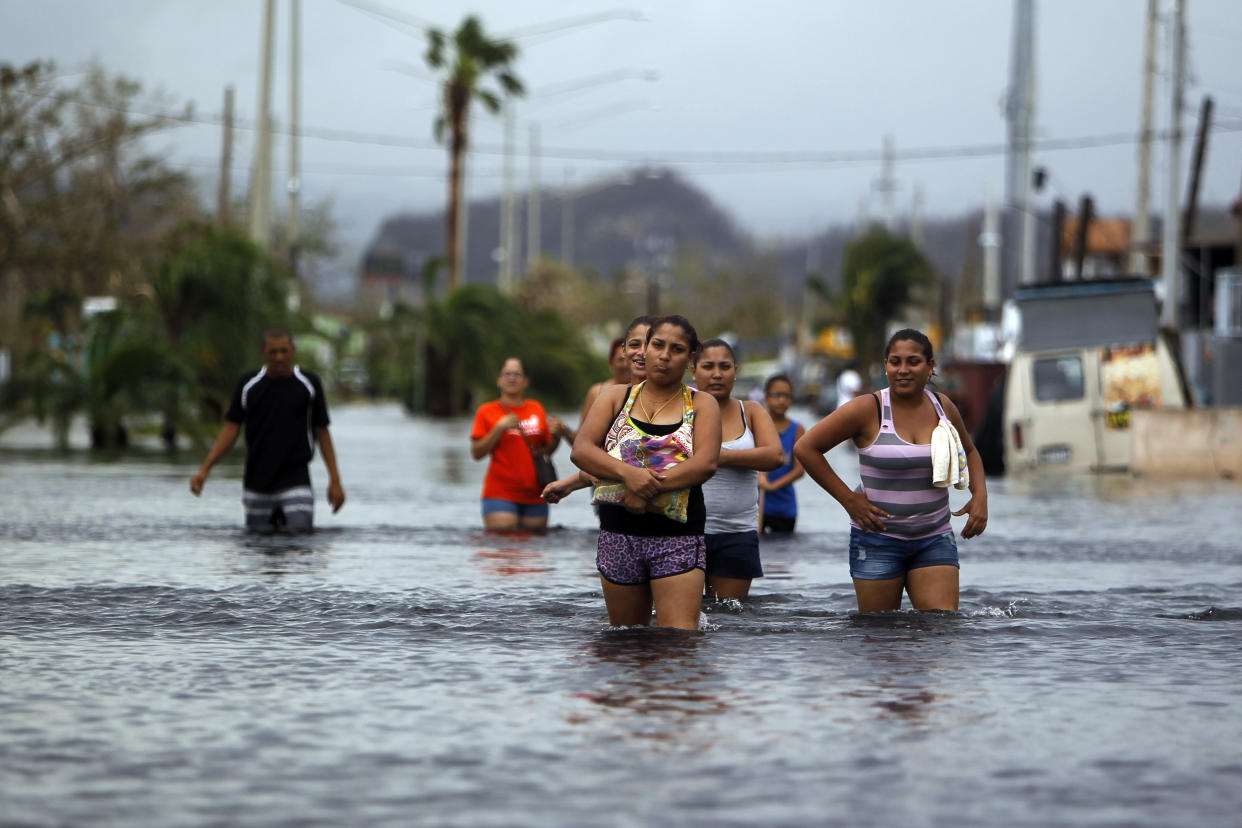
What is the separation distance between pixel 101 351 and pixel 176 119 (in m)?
11.7

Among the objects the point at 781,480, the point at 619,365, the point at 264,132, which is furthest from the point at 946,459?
the point at 264,132

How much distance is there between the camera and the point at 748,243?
172 m

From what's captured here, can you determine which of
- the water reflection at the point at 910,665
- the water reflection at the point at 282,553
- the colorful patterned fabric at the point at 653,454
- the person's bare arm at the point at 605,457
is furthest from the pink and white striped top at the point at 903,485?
the water reflection at the point at 282,553

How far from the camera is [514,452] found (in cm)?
1361

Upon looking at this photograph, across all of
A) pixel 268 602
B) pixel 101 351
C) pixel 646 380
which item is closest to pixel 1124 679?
pixel 646 380

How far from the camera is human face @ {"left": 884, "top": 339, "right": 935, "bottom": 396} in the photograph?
852cm

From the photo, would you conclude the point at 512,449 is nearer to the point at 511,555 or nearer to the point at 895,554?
the point at 511,555

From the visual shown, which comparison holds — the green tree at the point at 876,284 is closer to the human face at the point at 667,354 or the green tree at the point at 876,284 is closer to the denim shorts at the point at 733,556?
the denim shorts at the point at 733,556

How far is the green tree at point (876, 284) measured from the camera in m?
69.1

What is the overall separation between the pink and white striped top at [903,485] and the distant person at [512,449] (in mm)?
4901

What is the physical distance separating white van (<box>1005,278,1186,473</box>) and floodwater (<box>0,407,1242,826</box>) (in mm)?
13603

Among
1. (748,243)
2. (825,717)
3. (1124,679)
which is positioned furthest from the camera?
(748,243)

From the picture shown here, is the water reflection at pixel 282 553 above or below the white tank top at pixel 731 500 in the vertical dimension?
below

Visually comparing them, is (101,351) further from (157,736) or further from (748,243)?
(748,243)
